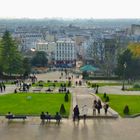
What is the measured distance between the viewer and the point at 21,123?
32.7m

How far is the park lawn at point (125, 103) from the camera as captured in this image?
125 ft

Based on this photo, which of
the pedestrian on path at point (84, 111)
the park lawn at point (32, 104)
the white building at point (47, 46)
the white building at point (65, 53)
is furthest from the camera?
the white building at point (47, 46)

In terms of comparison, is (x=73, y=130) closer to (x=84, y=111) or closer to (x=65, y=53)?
(x=84, y=111)

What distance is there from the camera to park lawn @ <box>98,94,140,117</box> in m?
38.0

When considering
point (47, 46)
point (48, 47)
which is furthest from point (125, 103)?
point (47, 46)

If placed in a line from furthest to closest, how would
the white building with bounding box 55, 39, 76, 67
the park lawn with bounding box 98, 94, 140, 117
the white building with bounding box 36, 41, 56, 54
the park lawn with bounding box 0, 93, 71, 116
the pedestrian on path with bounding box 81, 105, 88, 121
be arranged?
the white building with bounding box 36, 41, 56, 54 → the white building with bounding box 55, 39, 76, 67 → the park lawn with bounding box 98, 94, 140, 117 → the park lawn with bounding box 0, 93, 71, 116 → the pedestrian on path with bounding box 81, 105, 88, 121

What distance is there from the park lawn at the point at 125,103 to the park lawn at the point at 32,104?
4.16 m

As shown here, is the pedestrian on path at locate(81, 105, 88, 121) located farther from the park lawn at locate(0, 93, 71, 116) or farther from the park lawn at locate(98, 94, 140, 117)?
the park lawn at locate(98, 94, 140, 117)

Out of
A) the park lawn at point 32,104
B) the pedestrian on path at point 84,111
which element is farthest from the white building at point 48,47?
the pedestrian on path at point 84,111

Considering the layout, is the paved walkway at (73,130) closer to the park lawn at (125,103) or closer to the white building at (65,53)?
the park lawn at (125,103)

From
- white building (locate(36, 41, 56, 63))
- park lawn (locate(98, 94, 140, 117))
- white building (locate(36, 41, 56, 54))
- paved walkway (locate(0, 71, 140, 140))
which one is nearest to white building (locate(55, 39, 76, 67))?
white building (locate(36, 41, 56, 63))

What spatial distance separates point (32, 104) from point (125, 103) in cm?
849

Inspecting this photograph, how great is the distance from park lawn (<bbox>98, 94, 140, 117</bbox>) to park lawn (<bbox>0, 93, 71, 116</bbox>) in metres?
4.16

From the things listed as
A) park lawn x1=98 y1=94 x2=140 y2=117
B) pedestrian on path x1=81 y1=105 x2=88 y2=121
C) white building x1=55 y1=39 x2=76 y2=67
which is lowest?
white building x1=55 y1=39 x2=76 y2=67
